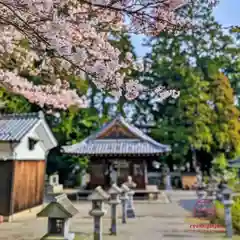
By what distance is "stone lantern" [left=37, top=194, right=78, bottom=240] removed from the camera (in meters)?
3.77

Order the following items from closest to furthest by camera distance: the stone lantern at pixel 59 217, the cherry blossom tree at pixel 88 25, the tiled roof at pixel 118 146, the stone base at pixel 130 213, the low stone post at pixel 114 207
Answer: the cherry blossom tree at pixel 88 25 < the stone lantern at pixel 59 217 < the low stone post at pixel 114 207 < the stone base at pixel 130 213 < the tiled roof at pixel 118 146

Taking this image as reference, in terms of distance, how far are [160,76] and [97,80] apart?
23.1 m

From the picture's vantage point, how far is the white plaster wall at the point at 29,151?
1023 centimetres

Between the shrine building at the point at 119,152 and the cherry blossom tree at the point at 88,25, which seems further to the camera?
the shrine building at the point at 119,152

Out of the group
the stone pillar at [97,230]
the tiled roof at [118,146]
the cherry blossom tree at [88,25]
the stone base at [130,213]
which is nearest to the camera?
the cherry blossom tree at [88,25]

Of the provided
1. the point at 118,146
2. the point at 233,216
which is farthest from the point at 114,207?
the point at 118,146

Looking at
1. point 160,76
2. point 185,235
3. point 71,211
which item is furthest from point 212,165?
point 71,211

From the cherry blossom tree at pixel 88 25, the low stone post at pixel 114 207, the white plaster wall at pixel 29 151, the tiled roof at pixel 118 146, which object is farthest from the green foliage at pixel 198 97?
the cherry blossom tree at pixel 88 25

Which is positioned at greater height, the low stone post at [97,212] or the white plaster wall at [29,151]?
the white plaster wall at [29,151]

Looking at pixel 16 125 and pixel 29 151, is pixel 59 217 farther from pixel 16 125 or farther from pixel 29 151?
pixel 16 125

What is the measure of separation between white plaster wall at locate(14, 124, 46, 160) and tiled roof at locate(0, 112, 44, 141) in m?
0.25

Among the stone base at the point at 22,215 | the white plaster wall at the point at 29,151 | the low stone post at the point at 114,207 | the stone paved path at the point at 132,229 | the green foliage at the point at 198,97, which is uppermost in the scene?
the green foliage at the point at 198,97

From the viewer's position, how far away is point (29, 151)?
1107 cm

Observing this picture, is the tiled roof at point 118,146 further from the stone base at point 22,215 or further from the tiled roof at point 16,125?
the stone base at point 22,215
